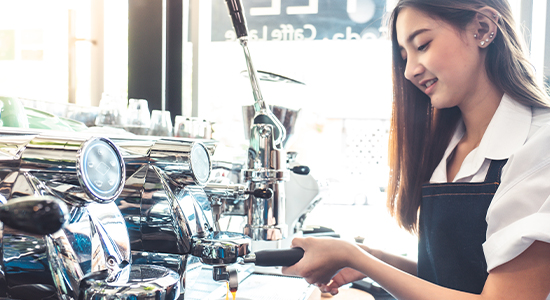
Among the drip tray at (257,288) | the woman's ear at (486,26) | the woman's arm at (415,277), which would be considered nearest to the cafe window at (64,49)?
the drip tray at (257,288)

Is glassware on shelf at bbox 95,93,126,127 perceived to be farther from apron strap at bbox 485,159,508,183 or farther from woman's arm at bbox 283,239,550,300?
apron strap at bbox 485,159,508,183

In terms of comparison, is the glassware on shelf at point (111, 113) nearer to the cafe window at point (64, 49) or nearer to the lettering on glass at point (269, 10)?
A: the cafe window at point (64, 49)

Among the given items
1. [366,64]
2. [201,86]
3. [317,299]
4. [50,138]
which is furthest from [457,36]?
[366,64]

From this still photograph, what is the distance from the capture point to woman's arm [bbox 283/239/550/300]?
A: 62cm

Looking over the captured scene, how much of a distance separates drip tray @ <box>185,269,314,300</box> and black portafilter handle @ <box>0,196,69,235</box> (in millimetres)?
406

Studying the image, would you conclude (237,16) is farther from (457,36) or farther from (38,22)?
(38,22)

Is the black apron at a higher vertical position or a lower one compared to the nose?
lower

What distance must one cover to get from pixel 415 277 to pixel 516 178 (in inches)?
9.4

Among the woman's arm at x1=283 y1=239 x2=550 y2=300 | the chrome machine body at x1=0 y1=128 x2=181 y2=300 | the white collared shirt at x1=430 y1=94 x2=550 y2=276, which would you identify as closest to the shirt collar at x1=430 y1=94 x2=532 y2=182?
the white collared shirt at x1=430 y1=94 x2=550 y2=276

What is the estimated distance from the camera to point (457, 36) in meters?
0.82

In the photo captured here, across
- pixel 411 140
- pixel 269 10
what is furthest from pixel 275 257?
pixel 269 10

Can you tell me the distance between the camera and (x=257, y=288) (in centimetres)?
77

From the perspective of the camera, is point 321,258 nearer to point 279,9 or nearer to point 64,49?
point 64,49

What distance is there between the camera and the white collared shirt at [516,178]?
0.61 meters
